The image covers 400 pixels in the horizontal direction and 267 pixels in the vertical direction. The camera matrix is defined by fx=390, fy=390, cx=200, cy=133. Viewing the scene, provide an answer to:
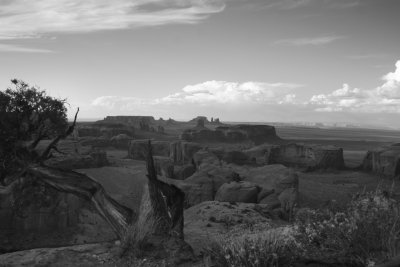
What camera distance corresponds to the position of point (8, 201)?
26922 mm

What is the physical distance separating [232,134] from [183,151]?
5325cm

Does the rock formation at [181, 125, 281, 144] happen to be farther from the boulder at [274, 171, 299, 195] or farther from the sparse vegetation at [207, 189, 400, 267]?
the sparse vegetation at [207, 189, 400, 267]

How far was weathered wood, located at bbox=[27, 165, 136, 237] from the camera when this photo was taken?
12281 millimetres

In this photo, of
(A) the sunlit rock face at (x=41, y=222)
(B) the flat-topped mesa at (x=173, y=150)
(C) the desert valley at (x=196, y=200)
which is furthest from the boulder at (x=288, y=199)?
(B) the flat-topped mesa at (x=173, y=150)

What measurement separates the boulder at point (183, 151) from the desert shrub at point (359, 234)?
81023 millimetres

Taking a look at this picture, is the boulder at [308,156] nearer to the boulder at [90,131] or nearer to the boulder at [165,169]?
the boulder at [165,169]

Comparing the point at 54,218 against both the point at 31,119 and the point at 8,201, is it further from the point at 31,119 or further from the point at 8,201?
the point at 31,119

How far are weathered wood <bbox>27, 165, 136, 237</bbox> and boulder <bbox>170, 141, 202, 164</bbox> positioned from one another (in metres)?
76.1

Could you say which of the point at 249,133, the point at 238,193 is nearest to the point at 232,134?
the point at 249,133

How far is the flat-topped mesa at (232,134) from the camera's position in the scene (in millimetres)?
139000

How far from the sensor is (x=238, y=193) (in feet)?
129

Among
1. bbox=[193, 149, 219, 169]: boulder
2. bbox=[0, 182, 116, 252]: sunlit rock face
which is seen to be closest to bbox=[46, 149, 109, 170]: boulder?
bbox=[193, 149, 219, 169]: boulder

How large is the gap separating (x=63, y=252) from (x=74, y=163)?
192 feet

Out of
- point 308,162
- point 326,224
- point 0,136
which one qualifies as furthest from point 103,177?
point 326,224
